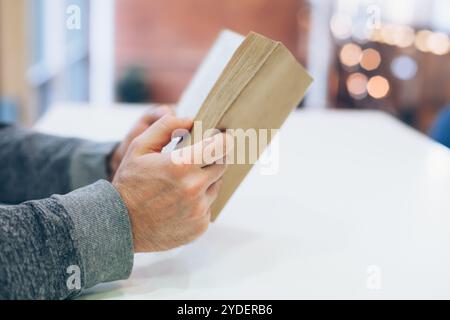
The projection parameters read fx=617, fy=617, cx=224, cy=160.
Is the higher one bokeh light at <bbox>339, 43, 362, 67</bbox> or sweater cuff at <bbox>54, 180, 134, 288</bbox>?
sweater cuff at <bbox>54, 180, 134, 288</bbox>

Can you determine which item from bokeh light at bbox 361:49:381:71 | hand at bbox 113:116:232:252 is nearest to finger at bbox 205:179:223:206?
hand at bbox 113:116:232:252

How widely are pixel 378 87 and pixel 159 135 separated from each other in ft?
11.7

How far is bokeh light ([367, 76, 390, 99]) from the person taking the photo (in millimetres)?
4027

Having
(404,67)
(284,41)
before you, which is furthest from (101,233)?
(404,67)

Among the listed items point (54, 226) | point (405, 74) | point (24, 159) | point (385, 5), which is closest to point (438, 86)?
point (405, 74)

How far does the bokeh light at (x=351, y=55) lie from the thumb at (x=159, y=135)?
358 centimetres

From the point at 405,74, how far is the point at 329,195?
345cm

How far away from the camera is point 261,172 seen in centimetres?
110

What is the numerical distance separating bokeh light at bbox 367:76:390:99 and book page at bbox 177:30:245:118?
3296 mm

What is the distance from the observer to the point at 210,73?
0.80 meters

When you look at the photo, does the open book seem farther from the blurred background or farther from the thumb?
the blurred background

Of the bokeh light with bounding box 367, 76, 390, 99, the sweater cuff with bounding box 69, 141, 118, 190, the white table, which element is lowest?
the bokeh light with bounding box 367, 76, 390, 99

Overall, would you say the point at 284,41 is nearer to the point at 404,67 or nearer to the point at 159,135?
the point at 404,67

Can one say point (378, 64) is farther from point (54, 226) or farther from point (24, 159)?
point (54, 226)
